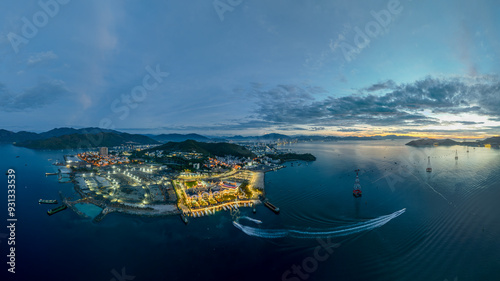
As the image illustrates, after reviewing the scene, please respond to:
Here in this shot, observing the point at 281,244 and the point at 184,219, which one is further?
the point at 184,219

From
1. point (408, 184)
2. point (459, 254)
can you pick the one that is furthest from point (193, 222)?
point (408, 184)

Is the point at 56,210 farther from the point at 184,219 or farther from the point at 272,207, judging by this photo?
the point at 272,207

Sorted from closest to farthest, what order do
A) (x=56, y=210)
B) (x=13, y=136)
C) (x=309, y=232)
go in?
(x=309, y=232) < (x=56, y=210) < (x=13, y=136)

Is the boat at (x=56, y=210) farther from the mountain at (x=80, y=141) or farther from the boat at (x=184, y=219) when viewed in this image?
the mountain at (x=80, y=141)

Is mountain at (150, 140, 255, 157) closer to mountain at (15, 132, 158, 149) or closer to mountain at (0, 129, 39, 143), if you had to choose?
mountain at (15, 132, 158, 149)

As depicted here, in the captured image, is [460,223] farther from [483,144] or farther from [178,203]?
[483,144]

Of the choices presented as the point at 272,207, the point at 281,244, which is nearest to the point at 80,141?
the point at 272,207

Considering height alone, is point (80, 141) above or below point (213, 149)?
above

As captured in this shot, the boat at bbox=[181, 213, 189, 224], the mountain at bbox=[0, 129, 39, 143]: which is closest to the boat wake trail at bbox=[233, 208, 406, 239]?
the boat at bbox=[181, 213, 189, 224]
